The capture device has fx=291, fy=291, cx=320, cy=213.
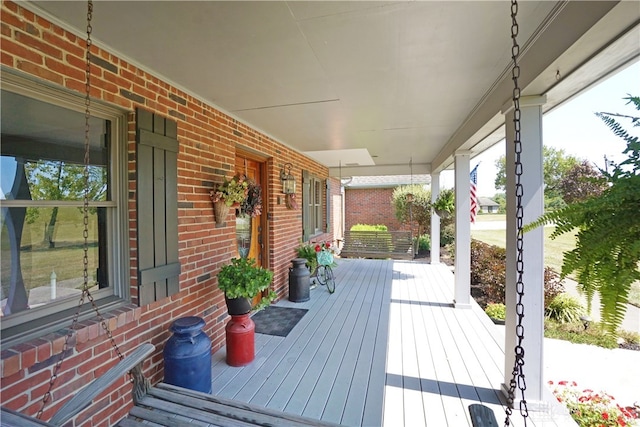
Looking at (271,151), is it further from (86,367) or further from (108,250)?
(86,367)

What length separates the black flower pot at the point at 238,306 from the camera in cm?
264

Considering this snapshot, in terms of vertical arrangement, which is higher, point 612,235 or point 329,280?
point 612,235

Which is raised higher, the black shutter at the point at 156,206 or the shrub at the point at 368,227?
the black shutter at the point at 156,206

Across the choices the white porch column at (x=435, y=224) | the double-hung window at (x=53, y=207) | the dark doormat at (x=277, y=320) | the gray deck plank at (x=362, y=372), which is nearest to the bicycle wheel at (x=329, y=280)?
the gray deck plank at (x=362, y=372)

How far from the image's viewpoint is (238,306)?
8.67 feet

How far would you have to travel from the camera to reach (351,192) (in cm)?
1212

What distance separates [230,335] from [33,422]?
170 centimetres

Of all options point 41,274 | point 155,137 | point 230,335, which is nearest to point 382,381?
point 230,335

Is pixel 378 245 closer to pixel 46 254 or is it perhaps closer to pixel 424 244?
pixel 424 244

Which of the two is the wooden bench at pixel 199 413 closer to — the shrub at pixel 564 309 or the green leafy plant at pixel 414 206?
the shrub at pixel 564 309

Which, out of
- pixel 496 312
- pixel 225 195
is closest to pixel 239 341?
pixel 225 195

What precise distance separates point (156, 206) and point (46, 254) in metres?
0.69

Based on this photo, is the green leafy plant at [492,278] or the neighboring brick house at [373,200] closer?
the green leafy plant at [492,278]

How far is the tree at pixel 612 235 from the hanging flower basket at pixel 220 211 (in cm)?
259
